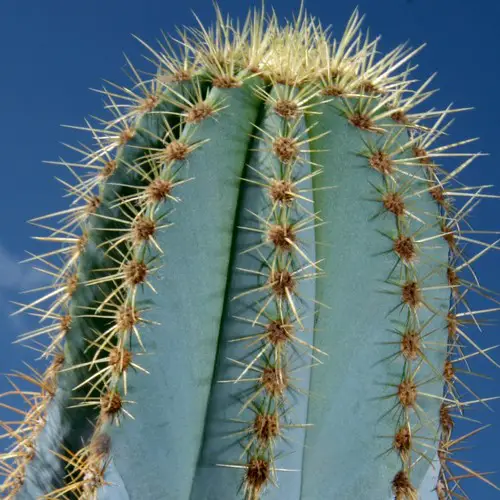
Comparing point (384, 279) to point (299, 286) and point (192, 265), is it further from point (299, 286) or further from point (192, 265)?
point (192, 265)

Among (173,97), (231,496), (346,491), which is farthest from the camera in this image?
(173,97)

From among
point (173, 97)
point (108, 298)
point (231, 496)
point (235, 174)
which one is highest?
point (173, 97)

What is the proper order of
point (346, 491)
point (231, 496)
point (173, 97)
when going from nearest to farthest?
point (231, 496) < point (346, 491) < point (173, 97)

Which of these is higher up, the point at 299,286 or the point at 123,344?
the point at 299,286

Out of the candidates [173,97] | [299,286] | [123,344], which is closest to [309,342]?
[299,286]

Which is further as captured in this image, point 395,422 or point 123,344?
point 395,422

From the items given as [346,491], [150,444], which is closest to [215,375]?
[150,444]

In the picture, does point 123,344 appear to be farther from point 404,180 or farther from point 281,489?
point 404,180
